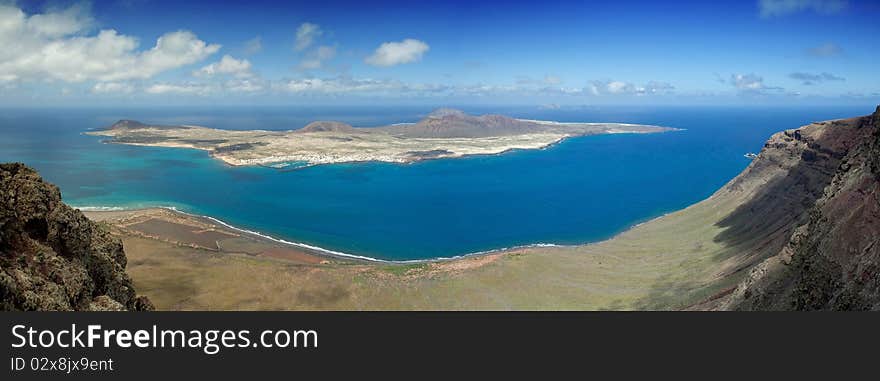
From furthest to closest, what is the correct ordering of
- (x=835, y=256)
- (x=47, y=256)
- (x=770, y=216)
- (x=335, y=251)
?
(x=335, y=251) < (x=770, y=216) < (x=835, y=256) < (x=47, y=256)

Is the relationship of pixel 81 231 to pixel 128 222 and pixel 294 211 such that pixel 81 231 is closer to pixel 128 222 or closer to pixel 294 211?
pixel 128 222

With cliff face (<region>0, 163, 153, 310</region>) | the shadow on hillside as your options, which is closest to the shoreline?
the shadow on hillside

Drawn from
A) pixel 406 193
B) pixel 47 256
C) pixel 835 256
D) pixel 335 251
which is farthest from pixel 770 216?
pixel 406 193

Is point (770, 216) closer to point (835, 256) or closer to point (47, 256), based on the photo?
point (835, 256)

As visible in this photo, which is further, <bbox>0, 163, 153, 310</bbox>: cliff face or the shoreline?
the shoreline

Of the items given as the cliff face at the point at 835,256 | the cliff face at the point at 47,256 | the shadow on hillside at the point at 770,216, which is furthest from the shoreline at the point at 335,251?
the cliff face at the point at 47,256

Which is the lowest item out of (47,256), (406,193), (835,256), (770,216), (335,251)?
(335,251)

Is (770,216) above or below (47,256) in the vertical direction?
below

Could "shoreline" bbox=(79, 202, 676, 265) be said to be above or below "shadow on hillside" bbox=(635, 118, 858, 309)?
below

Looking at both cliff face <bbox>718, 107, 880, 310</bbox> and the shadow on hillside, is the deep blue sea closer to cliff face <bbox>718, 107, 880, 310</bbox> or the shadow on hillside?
the shadow on hillside
